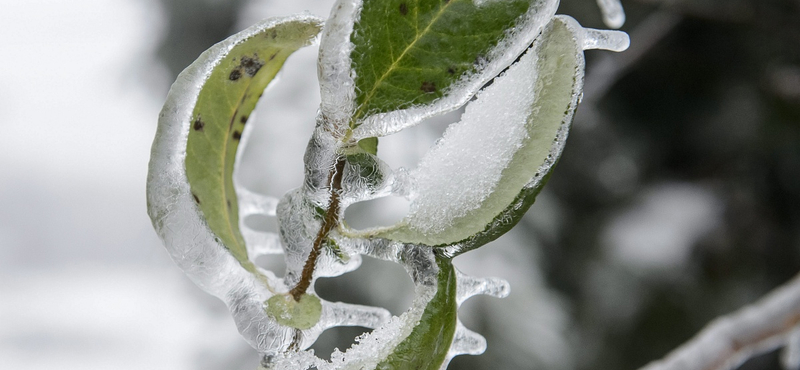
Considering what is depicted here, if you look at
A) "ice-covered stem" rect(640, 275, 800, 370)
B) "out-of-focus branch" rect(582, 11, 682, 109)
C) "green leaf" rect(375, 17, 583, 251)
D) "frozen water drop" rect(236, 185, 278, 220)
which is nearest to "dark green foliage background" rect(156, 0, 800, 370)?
"out-of-focus branch" rect(582, 11, 682, 109)

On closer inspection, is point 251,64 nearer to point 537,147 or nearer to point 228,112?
point 228,112

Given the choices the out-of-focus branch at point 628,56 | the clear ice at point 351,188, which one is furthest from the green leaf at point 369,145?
the out-of-focus branch at point 628,56

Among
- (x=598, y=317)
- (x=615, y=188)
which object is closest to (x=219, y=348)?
(x=598, y=317)

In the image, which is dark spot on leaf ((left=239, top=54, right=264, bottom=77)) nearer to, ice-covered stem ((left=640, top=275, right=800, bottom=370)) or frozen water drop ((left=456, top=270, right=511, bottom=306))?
frozen water drop ((left=456, top=270, right=511, bottom=306))

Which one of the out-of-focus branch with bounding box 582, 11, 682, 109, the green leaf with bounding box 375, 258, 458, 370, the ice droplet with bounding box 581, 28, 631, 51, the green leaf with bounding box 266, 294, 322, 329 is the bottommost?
the out-of-focus branch with bounding box 582, 11, 682, 109

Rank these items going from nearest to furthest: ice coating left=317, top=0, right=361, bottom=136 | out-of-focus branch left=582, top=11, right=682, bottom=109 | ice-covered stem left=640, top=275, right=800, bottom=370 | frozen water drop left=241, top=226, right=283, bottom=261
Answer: ice coating left=317, top=0, right=361, bottom=136
frozen water drop left=241, top=226, right=283, bottom=261
ice-covered stem left=640, top=275, right=800, bottom=370
out-of-focus branch left=582, top=11, right=682, bottom=109

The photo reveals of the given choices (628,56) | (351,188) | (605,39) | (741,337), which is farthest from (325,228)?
(628,56)

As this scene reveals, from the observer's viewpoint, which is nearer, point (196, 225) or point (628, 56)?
point (196, 225)
